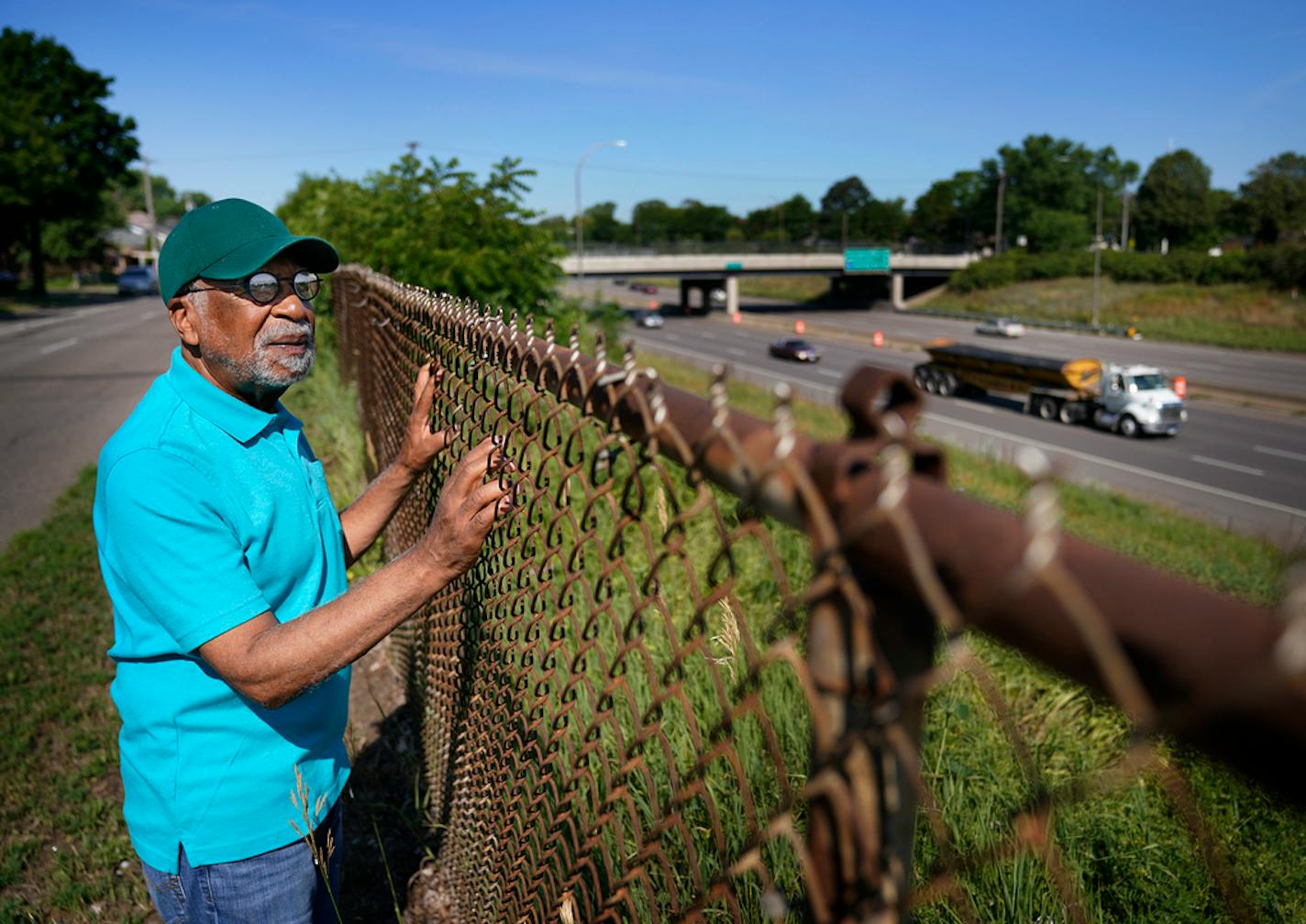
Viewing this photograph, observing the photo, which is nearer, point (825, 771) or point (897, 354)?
point (825, 771)

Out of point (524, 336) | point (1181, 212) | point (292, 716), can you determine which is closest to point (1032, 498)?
point (524, 336)

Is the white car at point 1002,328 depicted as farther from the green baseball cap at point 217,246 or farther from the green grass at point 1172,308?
the green baseball cap at point 217,246

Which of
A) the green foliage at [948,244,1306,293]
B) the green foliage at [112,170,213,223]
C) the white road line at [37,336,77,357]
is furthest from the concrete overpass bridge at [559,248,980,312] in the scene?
the green foliage at [112,170,213,223]

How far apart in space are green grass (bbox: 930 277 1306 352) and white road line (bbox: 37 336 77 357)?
4544 cm

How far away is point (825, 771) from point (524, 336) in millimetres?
1314

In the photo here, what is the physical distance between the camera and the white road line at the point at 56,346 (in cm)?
2356

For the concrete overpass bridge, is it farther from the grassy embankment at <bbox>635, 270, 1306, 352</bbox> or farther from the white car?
the white car

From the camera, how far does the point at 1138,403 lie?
24.5m

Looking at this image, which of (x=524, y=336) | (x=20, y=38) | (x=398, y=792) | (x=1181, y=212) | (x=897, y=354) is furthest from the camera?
(x=1181, y=212)

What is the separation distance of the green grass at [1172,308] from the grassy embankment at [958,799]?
45565 mm

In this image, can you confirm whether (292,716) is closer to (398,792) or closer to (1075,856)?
(398,792)

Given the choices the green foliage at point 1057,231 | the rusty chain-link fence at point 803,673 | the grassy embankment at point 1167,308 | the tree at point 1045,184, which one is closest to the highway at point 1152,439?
the rusty chain-link fence at point 803,673

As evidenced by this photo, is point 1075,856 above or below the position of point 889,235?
below

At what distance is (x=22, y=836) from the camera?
154 inches
